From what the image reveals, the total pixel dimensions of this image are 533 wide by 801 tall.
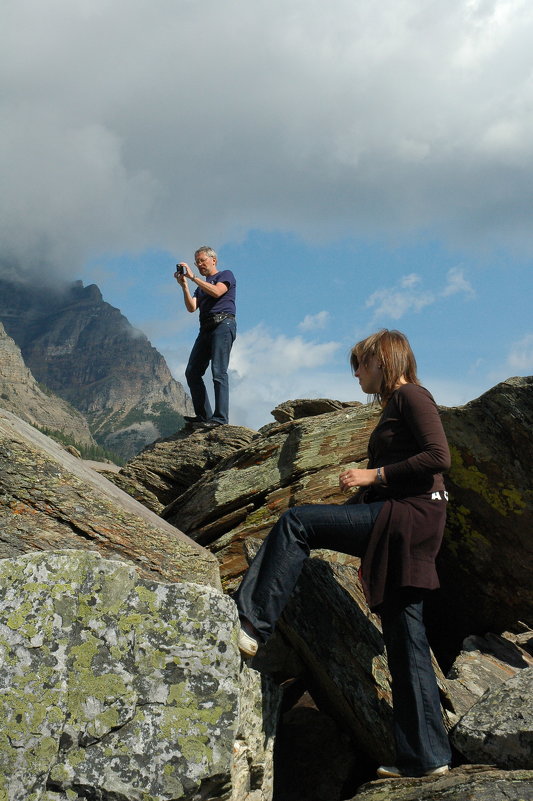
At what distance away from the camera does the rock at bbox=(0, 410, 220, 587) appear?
9.11m

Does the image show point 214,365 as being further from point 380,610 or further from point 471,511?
point 380,610

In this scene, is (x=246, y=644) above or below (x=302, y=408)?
below

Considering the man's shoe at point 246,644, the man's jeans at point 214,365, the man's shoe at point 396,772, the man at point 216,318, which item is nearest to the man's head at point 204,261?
the man at point 216,318

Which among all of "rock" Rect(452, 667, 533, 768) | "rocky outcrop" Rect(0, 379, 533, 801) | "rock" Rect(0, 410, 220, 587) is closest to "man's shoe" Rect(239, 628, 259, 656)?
"rocky outcrop" Rect(0, 379, 533, 801)

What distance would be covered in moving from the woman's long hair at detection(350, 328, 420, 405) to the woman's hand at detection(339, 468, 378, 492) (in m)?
1.03

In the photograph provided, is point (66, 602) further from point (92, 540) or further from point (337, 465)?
point (337, 465)

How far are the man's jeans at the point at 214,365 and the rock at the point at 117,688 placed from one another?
13525 millimetres

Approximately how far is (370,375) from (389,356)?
0.31 meters

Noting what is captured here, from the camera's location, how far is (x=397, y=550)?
7609 millimetres

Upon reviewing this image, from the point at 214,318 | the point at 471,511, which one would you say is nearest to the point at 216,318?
the point at 214,318

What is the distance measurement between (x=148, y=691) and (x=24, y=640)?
1.20 m

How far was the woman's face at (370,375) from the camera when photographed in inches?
326

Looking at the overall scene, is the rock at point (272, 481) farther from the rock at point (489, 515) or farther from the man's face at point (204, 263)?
the man's face at point (204, 263)

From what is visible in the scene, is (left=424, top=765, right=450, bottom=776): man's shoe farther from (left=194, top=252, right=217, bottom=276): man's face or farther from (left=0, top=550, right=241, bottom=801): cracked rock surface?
(left=194, top=252, right=217, bottom=276): man's face
